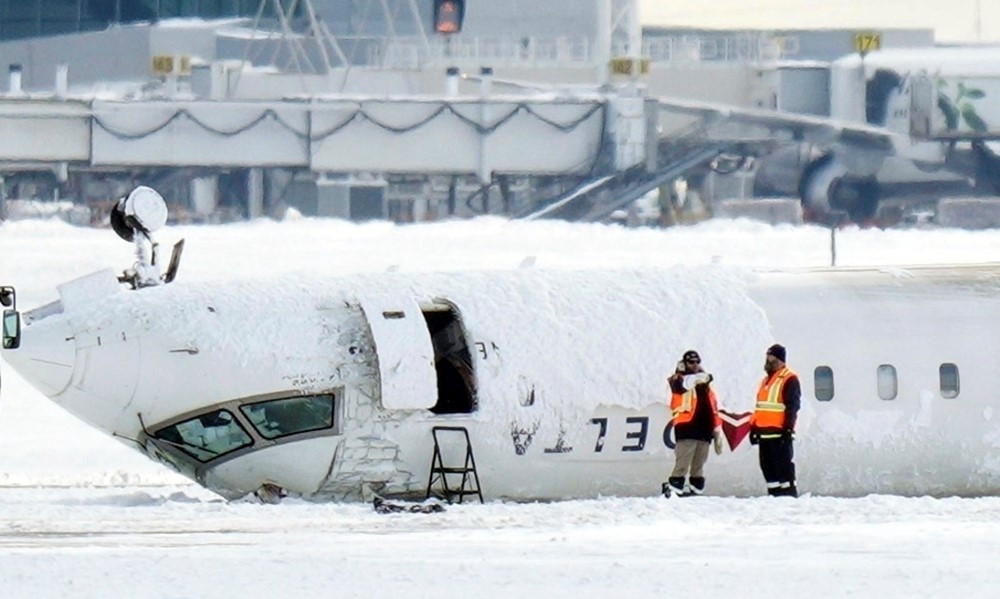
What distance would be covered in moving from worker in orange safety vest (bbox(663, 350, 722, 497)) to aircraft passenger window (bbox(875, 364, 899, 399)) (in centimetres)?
224

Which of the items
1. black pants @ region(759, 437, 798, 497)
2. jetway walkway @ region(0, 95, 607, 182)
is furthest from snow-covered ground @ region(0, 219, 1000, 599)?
jetway walkway @ region(0, 95, 607, 182)

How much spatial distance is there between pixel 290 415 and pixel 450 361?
7.62ft

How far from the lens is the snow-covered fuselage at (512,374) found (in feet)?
95.7

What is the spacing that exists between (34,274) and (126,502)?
137 ft

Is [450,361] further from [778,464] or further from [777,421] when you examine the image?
[778,464]

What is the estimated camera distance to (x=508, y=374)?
97.3 feet

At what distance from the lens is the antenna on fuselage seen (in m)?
30.8

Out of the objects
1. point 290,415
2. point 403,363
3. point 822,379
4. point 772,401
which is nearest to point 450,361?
point 403,363

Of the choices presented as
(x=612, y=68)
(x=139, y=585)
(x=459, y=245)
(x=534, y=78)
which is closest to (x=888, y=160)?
(x=612, y=68)

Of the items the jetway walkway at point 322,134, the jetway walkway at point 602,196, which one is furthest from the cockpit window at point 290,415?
the jetway walkway at point 322,134

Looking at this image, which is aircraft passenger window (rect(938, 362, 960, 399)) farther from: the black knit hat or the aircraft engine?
the aircraft engine

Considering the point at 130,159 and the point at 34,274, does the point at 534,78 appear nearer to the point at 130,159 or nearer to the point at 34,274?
the point at 130,159

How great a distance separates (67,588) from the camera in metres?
21.1

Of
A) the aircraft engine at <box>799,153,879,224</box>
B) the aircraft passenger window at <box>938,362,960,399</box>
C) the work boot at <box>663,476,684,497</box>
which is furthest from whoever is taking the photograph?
the aircraft engine at <box>799,153,879,224</box>
